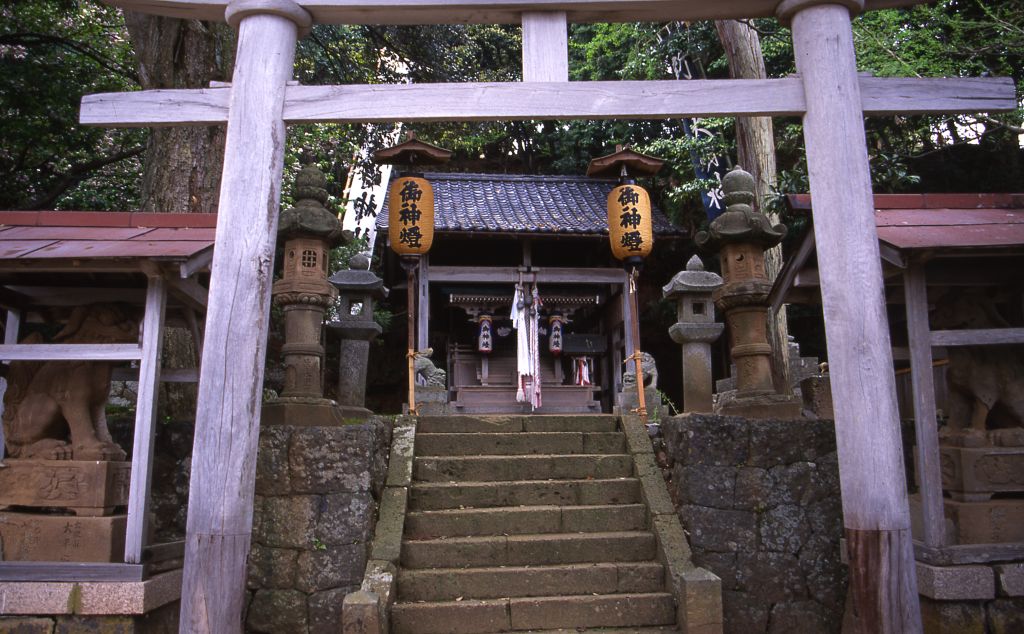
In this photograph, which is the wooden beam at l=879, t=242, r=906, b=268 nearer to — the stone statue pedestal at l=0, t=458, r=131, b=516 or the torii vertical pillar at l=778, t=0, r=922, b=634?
the torii vertical pillar at l=778, t=0, r=922, b=634

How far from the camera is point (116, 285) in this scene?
16.4 ft

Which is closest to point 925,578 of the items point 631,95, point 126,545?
point 631,95

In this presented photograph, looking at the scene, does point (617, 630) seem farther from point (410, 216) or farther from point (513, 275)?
point (513, 275)

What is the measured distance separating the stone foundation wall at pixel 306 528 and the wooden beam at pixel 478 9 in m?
2.98

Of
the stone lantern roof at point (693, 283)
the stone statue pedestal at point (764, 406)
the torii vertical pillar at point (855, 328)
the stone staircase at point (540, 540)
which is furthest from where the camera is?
the stone lantern roof at point (693, 283)

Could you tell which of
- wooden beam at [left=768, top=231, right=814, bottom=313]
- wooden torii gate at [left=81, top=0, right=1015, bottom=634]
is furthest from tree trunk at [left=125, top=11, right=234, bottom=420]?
wooden beam at [left=768, top=231, right=814, bottom=313]

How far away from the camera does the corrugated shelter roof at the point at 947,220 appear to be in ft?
14.0

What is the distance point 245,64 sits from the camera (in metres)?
4.40

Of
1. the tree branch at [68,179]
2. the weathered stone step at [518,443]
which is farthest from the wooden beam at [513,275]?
the weathered stone step at [518,443]

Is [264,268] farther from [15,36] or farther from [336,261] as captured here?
[336,261]

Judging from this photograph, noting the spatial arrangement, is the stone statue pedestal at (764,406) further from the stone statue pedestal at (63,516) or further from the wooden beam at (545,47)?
the stone statue pedestal at (63,516)

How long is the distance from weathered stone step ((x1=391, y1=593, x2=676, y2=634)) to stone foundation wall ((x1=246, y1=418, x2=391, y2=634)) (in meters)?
0.52

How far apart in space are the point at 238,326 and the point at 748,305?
4052 millimetres

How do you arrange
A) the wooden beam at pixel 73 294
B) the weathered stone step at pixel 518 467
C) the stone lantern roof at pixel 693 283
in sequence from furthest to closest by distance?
the stone lantern roof at pixel 693 283 < the weathered stone step at pixel 518 467 < the wooden beam at pixel 73 294
